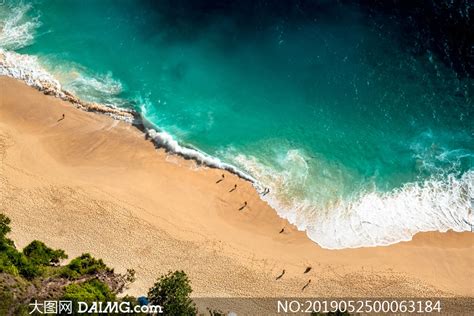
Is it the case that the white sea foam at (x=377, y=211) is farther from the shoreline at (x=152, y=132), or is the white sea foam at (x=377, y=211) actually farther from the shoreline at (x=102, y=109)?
the shoreline at (x=102, y=109)

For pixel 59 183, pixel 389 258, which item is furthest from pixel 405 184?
pixel 59 183

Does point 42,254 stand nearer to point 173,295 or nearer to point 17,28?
point 173,295

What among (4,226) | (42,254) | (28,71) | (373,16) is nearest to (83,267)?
(42,254)

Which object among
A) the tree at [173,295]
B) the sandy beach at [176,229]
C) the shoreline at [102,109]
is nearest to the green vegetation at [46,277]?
the sandy beach at [176,229]

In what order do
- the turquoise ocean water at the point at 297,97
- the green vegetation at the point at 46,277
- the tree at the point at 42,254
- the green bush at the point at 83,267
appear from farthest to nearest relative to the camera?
the turquoise ocean water at the point at 297,97 → the tree at the point at 42,254 → the green bush at the point at 83,267 → the green vegetation at the point at 46,277

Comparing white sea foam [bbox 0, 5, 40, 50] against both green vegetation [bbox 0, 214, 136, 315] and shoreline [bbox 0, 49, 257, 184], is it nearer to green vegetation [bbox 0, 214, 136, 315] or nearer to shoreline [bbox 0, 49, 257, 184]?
shoreline [bbox 0, 49, 257, 184]

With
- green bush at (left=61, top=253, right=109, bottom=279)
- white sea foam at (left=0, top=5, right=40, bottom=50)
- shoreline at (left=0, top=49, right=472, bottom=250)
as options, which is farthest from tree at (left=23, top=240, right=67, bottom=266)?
white sea foam at (left=0, top=5, right=40, bottom=50)
